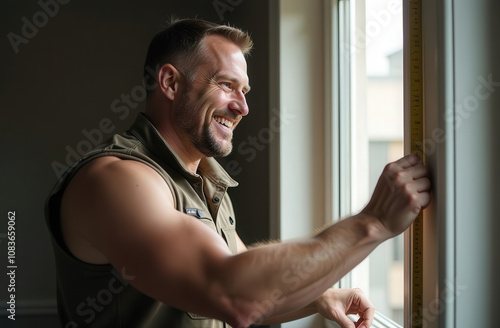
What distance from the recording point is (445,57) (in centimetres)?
90

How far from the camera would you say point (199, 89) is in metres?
1.43

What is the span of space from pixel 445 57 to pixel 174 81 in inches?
31.3

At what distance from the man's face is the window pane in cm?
46

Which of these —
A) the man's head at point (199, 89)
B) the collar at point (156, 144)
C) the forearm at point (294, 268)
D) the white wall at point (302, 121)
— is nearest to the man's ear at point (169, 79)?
the man's head at point (199, 89)

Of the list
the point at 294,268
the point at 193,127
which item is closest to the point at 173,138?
the point at 193,127

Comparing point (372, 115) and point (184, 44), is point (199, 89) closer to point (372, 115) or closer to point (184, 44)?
point (184, 44)

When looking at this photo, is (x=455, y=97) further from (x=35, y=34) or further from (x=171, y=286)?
(x=35, y=34)

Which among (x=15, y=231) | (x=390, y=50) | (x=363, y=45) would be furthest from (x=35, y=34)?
(x=390, y=50)

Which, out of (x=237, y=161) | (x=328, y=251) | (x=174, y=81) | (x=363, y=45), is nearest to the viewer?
(x=328, y=251)

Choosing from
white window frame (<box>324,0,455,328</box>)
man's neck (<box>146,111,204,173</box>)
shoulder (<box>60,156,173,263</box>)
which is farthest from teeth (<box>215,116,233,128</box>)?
white window frame (<box>324,0,455,328</box>)

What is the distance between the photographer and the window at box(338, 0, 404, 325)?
4.99 ft

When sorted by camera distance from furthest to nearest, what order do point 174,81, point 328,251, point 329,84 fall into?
1. point 329,84
2. point 174,81
3. point 328,251

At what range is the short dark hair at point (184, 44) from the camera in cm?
146

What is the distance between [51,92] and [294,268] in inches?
102
